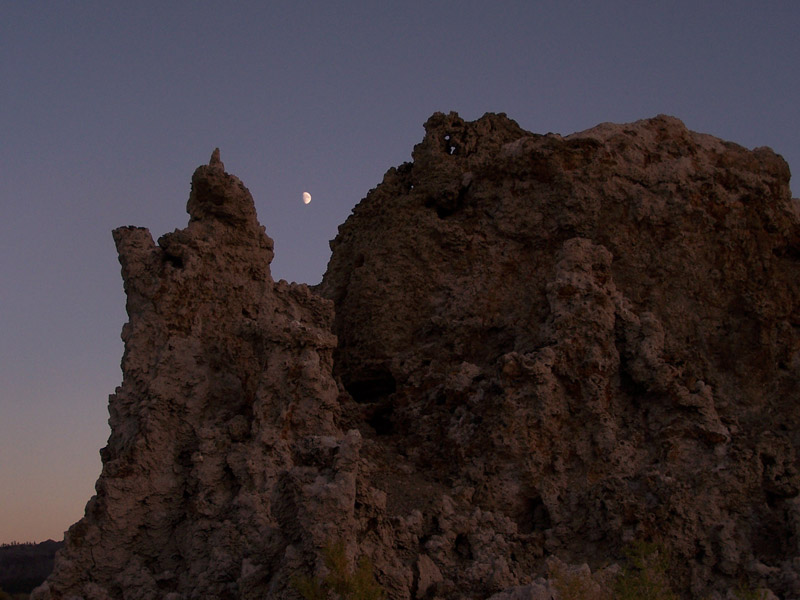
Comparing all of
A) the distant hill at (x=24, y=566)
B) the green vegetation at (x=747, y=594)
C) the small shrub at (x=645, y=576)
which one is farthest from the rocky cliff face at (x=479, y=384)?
the distant hill at (x=24, y=566)

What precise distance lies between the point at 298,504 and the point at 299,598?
1038 millimetres

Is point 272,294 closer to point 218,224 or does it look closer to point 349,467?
point 218,224

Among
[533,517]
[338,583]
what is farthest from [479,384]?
[338,583]

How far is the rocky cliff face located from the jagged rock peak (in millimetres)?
38

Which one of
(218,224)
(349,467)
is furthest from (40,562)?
(349,467)

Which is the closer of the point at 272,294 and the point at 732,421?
the point at 732,421

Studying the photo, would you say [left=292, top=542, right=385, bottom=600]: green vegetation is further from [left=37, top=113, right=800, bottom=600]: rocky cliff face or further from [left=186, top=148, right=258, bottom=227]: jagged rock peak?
[left=186, top=148, right=258, bottom=227]: jagged rock peak

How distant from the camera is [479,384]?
43.1 ft

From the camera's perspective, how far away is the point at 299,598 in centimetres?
985

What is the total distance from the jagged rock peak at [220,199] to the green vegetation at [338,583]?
20.2 feet

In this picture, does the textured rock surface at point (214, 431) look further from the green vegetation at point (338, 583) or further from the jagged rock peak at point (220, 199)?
the green vegetation at point (338, 583)

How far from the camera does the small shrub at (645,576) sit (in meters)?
9.80

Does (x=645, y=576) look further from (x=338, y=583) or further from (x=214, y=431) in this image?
(x=214, y=431)

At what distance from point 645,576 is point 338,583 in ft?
10.5
